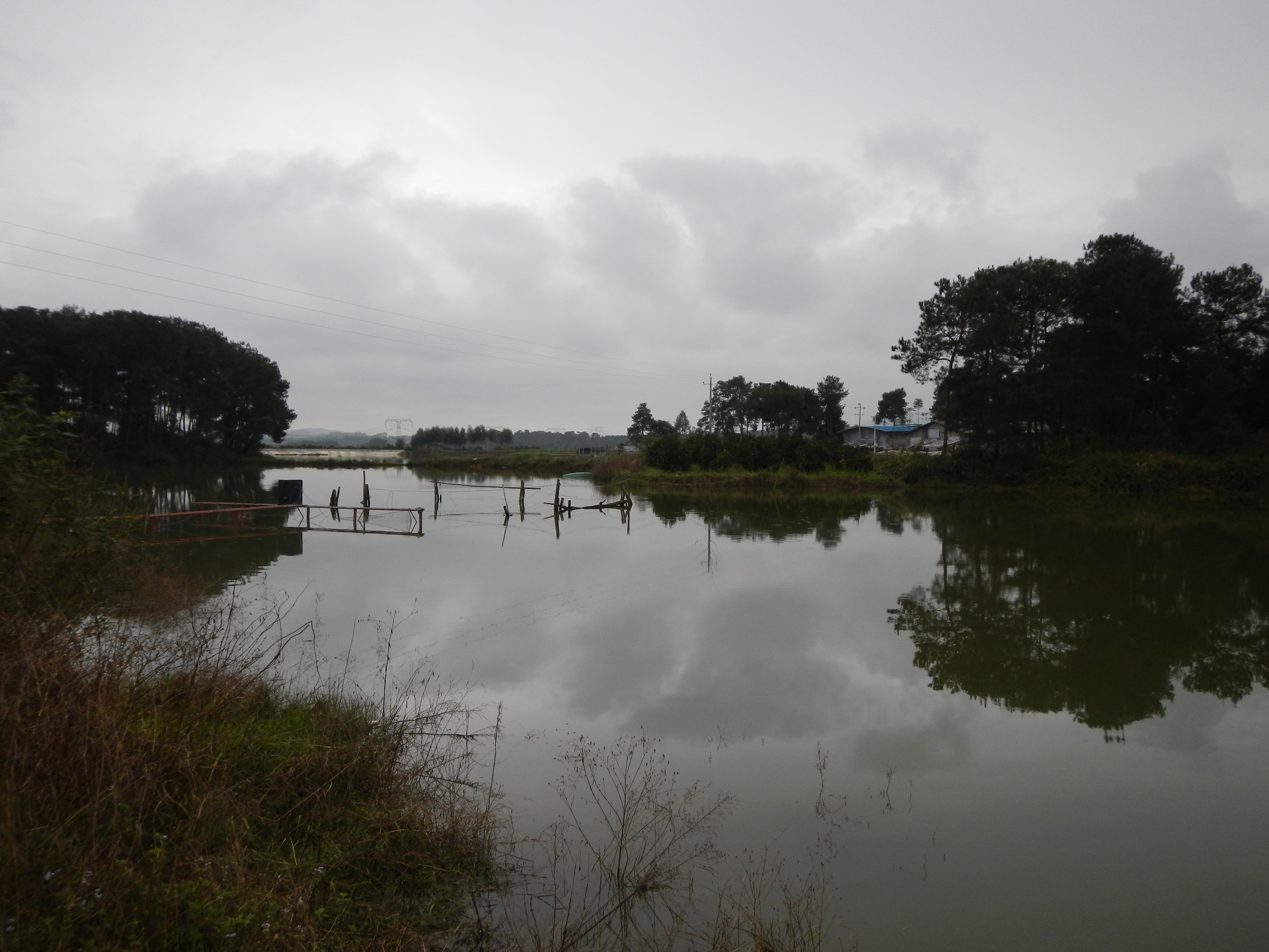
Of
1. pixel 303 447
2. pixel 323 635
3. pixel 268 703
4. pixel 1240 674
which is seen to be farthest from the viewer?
pixel 303 447

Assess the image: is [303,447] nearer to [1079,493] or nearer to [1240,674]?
[1079,493]

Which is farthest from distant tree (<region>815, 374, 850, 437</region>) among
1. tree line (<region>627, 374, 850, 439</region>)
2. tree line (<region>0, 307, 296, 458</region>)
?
tree line (<region>0, 307, 296, 458</region>)

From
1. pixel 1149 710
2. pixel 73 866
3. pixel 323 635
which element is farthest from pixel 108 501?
pixel 1149 710

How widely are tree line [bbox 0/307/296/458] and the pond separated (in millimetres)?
34744

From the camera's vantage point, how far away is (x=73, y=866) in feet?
7.73

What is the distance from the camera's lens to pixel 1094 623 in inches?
390

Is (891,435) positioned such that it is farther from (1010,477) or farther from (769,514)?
(769,514)

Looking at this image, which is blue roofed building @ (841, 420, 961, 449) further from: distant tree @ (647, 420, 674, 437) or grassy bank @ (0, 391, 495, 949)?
grassy bank @ (0, 391, 495, 949)

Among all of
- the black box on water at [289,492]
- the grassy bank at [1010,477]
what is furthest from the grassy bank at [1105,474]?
the black box on water at [289,492]

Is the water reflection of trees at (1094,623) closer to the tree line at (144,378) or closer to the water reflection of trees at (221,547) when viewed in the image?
the water reflection of trees at (221,547)

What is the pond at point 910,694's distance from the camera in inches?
163

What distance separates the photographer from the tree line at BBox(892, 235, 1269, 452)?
31188mm

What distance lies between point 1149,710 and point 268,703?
25.3 ft

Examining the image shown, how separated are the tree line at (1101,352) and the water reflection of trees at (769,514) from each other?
772 cm
